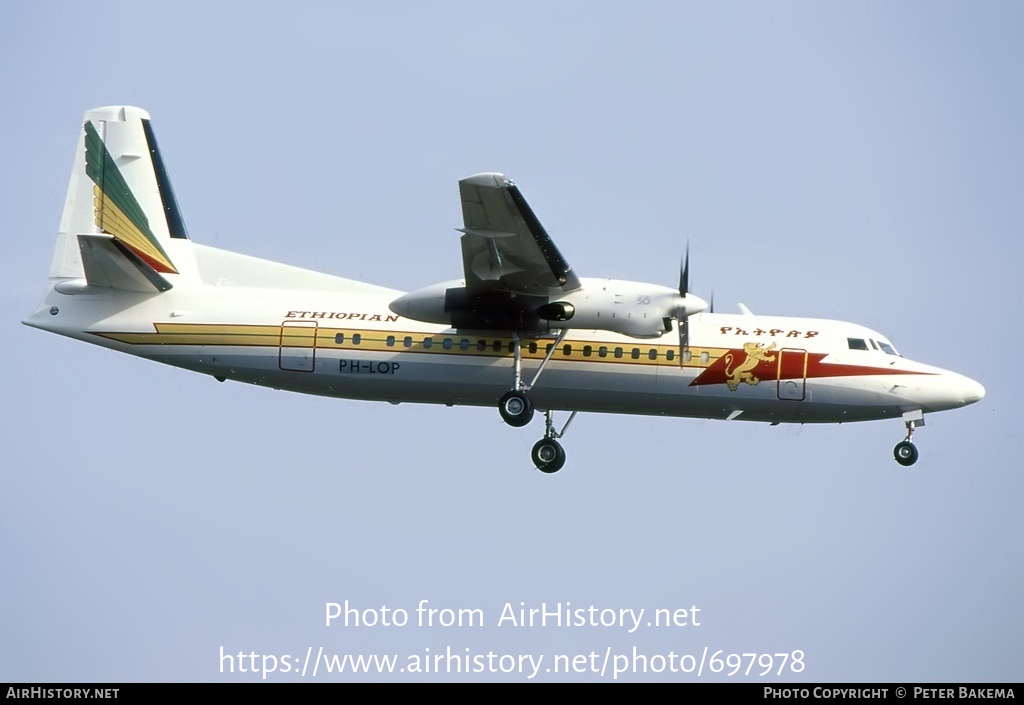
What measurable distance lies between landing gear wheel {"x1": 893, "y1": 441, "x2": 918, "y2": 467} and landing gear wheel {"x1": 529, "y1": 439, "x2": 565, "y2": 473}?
5699 mm

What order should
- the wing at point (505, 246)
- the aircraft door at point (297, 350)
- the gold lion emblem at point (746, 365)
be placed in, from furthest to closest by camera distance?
→ 1. the aircraft door at point (297, 350)
2. the gold lion emblem at point (746, 365)
3. the wing at point (505, 246)

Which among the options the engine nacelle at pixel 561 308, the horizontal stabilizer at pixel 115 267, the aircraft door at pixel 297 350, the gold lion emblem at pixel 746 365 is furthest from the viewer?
the aircraft door at pixel 297 350

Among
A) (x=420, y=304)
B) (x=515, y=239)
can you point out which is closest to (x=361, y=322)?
(x=420, y=304)

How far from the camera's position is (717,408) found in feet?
88.7

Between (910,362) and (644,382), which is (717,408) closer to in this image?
(644,382)

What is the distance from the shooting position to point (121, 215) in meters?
28.3

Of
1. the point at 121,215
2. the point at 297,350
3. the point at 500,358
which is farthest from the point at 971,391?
the point at 121,215

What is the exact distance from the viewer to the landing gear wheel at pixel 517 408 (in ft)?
86.4

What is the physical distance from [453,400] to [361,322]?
2.04 m

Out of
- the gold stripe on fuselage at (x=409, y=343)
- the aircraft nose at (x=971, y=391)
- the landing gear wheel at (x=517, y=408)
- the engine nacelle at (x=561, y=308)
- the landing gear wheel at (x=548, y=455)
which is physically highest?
Answer: the engine nacelle at (x=561, y=308)

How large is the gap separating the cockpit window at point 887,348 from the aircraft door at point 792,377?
150cm

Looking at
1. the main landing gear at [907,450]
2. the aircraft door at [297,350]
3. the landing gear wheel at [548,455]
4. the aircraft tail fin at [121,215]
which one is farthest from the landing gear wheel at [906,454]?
the aircraft tail fin at [121,215]

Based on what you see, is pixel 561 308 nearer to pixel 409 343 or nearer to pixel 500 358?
pixel 500 358

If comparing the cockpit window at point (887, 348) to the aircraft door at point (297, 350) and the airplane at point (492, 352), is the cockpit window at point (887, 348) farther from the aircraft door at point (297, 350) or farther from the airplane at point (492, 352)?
the aircraft door at point (297, 350)
